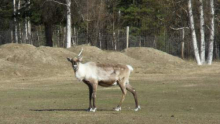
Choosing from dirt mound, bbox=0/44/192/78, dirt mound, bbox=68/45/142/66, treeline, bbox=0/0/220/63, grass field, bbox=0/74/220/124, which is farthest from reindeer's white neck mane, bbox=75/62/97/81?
treeline, bbox=0/0/220/63

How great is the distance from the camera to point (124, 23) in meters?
66.9

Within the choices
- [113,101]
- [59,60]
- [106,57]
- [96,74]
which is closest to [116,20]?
[106,57]

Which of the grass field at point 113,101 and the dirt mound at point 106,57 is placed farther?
the dirt mound at point 106,57

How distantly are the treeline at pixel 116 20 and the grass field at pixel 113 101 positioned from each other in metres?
14.2

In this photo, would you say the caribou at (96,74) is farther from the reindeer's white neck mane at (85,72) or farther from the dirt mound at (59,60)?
the dirt mound at (59,60)

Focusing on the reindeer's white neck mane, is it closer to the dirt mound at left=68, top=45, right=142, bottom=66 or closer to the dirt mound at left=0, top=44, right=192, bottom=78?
the dirt mound at left=0, top=44, right=192, bottom=78

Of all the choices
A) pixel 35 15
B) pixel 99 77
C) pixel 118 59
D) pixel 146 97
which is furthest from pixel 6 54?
pixel 99 77

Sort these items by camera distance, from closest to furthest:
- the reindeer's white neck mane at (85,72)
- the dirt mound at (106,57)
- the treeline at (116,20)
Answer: the reindeer's white neck mane at (85,72), the dirt mound at (106,57), the treeline at (116,20)

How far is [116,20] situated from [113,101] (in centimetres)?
4696

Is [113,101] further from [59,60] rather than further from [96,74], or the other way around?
[59,60]

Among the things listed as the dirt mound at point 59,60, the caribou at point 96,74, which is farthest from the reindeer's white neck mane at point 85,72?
the dirt mound at point 59,60

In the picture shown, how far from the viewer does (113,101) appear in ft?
74.3

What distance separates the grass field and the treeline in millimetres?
14209

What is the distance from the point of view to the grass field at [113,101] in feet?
52.1
